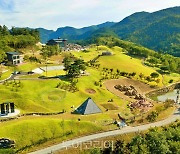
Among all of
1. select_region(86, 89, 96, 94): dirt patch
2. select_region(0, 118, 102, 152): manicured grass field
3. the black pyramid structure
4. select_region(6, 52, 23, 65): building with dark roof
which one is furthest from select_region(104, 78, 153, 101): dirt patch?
select_region(6, 52, 23, 65): building with dark roof

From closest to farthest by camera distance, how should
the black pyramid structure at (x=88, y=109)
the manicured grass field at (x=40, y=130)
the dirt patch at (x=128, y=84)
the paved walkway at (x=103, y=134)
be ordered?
the paved walkway at (x=103, y=134), the manicured grass field at (x=40, y=130), the black pyramid structure at (x=88, y=109), the dirt patch at (x=128, y=84)

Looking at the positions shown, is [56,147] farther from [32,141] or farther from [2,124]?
[2,124]

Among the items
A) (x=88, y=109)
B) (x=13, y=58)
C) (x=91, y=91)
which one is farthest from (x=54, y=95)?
(x=13, y=58)

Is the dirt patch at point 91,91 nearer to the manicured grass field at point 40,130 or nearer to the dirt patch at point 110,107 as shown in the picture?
the dirt patch at point 110,107

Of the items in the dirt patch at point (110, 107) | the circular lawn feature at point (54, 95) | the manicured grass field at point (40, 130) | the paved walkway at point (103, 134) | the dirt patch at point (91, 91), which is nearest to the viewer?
the paved walkway at point (103, 134)

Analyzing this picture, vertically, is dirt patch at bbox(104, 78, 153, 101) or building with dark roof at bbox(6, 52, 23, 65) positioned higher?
building with dark roof at bbox(6, 52, 23, 65)

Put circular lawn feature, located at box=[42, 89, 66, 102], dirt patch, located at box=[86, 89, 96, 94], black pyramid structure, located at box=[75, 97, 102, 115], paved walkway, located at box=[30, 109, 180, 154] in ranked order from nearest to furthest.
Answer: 1. paved walkway, located at box=[30, 109, 180, 154]
2. black pyramid structure, located at box=[75, 97, 102, 115]
3. circular lawn feature, located at box=[42, 89, 66, 102]
4. dirt patch, located at box=[86, 89, 96, 94]

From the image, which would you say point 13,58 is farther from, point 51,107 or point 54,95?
point 51,107

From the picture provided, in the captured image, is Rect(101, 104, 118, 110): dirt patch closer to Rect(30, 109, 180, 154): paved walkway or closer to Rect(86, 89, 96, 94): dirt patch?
Rect(86, 89, 96, 94): dirt patch

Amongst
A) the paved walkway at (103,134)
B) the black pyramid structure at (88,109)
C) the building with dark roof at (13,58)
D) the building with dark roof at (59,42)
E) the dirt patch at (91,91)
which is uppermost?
the building with dark roof at (59,42)

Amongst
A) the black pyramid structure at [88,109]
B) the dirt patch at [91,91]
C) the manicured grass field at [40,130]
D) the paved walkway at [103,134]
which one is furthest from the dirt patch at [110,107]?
the manicured grass field at [40,130]

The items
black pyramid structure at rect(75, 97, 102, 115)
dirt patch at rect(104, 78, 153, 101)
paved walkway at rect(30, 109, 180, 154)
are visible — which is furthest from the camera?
dirt patch at rect(104, 78, 153, 101)

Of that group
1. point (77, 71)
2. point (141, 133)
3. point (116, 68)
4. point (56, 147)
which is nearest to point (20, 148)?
point (56, 147)
